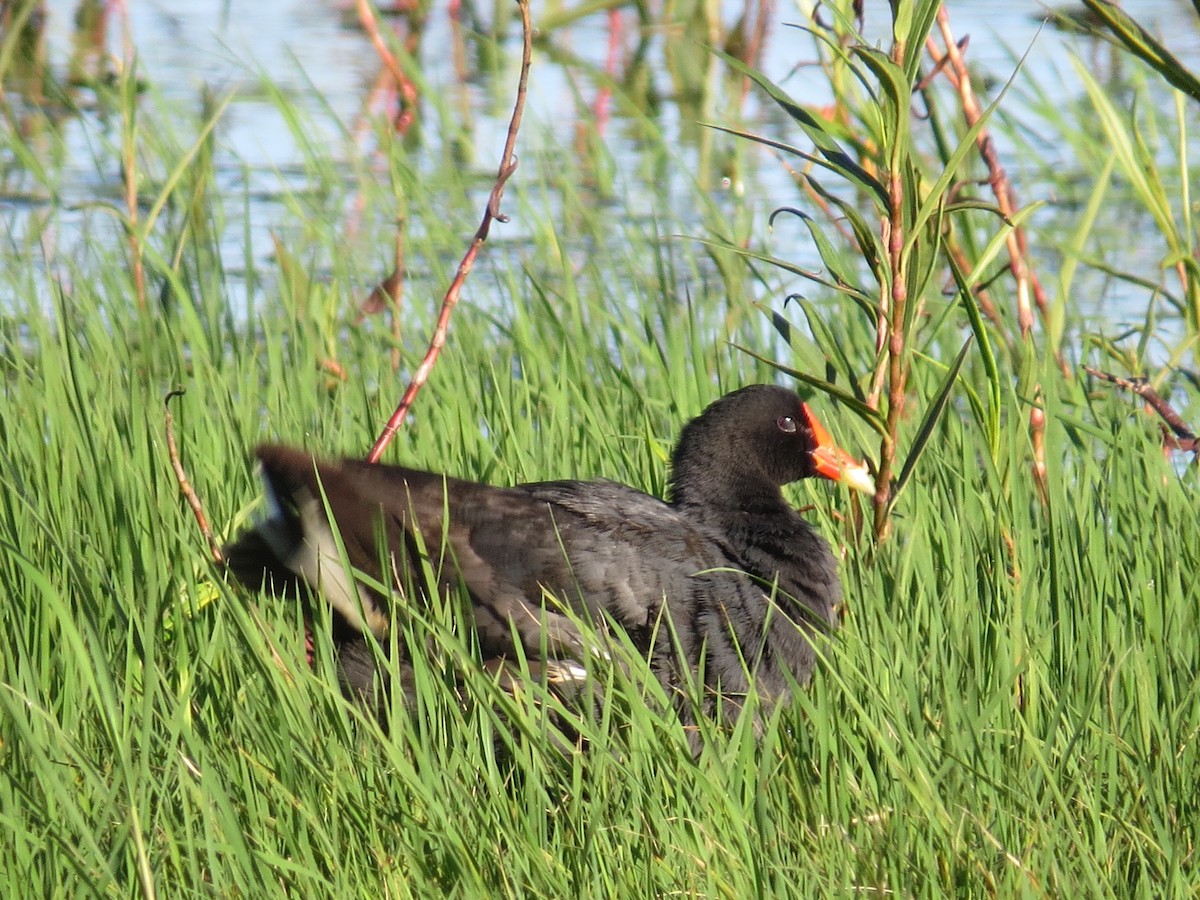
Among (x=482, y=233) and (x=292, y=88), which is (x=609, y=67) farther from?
(x=482, y=233)

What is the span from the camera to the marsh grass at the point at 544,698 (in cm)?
234

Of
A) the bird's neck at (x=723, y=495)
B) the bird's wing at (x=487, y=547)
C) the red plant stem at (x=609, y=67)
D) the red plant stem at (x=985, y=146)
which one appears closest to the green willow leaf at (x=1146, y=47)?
the red plant stem at (x=985, y=146)

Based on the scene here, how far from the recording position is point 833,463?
379 cm

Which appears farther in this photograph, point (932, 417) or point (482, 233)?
point (482, 233)

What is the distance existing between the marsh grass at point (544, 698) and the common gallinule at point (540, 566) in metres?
0.12

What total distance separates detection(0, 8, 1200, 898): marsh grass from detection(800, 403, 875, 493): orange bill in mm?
130

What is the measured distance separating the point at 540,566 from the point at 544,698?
2.37 ft

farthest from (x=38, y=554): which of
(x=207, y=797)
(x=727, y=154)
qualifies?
(x=727, y=154)

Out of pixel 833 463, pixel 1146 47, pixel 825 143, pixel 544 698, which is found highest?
pixel 1146 47

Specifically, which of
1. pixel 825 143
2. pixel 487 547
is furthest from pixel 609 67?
pixel 825 143

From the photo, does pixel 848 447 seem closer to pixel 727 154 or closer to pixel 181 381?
pixel 181 381

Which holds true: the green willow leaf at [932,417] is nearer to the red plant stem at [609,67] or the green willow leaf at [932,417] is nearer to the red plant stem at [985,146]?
the red plant stem at [985,146]

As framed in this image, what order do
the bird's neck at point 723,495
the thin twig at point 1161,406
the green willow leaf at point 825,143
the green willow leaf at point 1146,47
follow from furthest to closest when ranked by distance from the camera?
the bird's neck at point 723,495 < the thin twig at point 1161,406 < the green willow leaf at point 825,143 < the green willow leaf at point 1146,47

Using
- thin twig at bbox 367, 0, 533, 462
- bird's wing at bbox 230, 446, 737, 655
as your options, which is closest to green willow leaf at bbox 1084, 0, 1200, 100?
thin twig at bbox 367, 0, 533, 462
